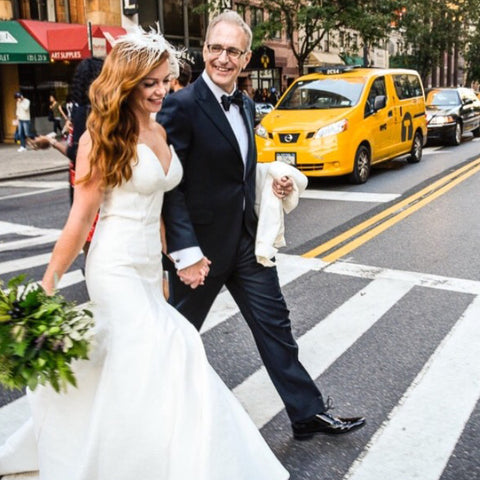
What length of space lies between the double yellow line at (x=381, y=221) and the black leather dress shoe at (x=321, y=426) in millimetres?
3670

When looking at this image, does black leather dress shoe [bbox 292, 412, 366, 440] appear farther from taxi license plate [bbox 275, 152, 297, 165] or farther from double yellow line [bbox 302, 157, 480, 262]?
taxi license plate [bbox 275, 152, 297, 165]

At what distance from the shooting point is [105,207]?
102 inches

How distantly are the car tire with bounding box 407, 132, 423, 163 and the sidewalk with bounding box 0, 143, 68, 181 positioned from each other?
8420mm

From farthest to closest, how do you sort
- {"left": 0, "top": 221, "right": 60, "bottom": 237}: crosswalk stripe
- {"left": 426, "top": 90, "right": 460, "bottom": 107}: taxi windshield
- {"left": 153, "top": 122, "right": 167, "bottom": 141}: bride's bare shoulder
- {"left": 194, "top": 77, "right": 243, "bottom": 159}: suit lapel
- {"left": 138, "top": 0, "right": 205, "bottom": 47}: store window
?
{"left": 138, "top": 0, "right": 205, "bottom": 47}: store window
{"left": 426, "top": 90, "right": 460, "bottom": 107}: taxi windshield
{"left": 0, "top": 221, "right": 60, "bottom": 237}: crosswalk stripe
{"left": 194, "top": 77, "right": 243, "bottom": 159}: suit lapel
{"left": 153, "top": 122, "right": 167, "bottom": 141}: bride's bare shoulder

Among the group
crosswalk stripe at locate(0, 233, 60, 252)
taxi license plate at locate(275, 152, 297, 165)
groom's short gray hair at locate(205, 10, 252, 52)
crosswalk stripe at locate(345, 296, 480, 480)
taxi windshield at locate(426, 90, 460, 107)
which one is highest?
groom's short gray hair at locate(205, 10, 252, 52)

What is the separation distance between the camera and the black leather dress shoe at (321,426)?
3342mm

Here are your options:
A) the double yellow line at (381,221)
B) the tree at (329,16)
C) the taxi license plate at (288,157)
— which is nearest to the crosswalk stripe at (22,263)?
the double yellow line at (381,221)

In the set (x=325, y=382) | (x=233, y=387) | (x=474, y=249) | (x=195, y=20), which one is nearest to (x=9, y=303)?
(x=233, y=387)

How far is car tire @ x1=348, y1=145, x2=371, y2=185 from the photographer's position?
11.8m

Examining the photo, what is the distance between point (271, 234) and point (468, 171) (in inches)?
449

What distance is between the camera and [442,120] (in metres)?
18.9

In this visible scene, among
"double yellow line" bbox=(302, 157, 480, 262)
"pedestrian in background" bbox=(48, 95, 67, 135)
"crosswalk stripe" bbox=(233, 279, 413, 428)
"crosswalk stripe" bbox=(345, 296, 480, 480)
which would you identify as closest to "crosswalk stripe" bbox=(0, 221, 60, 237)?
Answer: "double yellow line" bbox=(302, 157, 480, 262)

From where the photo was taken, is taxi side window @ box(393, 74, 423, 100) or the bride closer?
the bride

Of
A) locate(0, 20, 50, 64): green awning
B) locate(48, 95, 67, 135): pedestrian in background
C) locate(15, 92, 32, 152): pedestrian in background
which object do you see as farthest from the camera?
locate(48, 95, 67, 135): pedestrian in background
